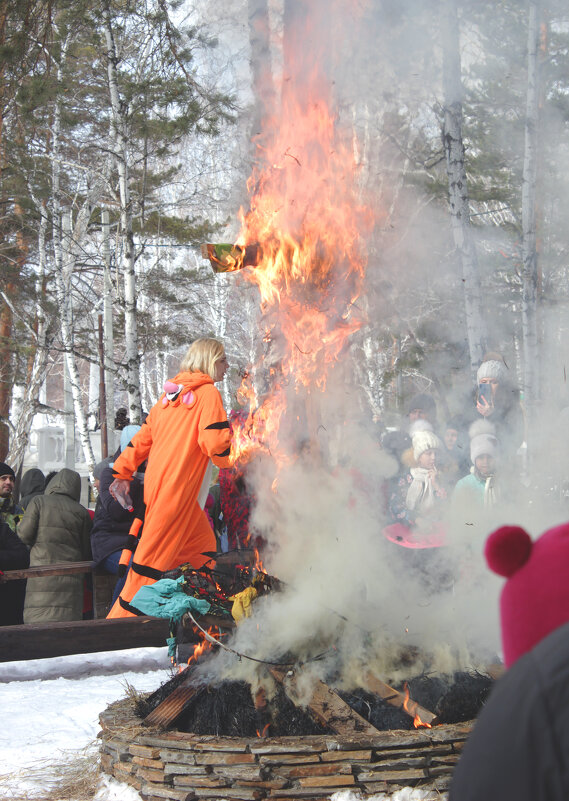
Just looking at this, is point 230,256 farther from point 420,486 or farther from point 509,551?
point 509,551

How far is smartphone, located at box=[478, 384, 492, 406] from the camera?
21.4ft

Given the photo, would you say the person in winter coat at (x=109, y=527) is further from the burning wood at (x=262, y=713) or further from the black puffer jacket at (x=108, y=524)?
the burning wood at (x=262, y=713)

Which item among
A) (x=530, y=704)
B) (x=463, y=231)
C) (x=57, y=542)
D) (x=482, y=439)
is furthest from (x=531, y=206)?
(x=530, y=704)

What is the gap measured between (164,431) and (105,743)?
6.45 ft

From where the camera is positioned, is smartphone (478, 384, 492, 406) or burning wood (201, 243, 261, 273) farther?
smartphone (478, 384, 492, 406)

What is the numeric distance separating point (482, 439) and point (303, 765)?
3.55 metres

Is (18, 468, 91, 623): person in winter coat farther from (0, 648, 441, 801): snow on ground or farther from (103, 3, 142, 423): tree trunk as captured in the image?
(103, 3, 142, 423): tree trunk

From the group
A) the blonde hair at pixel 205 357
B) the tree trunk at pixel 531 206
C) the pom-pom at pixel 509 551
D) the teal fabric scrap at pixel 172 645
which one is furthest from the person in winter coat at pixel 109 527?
the tree trunk at pixel 531 206

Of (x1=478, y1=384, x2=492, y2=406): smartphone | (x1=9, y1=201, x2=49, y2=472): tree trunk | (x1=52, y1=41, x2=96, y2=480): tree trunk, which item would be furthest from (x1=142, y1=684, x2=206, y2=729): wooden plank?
(x1=9, y1=201, x2=49, y2=472): tree trunk

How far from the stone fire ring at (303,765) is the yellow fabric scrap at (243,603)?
30.3 inches

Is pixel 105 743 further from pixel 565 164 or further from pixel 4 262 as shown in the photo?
pixel 4 262

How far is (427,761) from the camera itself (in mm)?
3119

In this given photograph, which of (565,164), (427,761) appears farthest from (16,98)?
(565,164)

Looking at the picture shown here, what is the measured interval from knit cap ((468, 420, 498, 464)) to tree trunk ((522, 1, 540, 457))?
11.0ft
